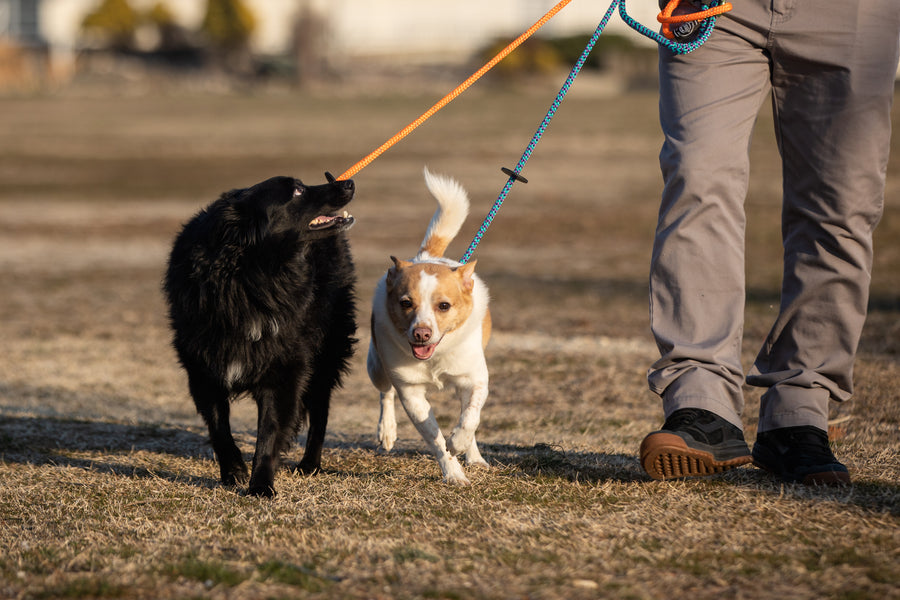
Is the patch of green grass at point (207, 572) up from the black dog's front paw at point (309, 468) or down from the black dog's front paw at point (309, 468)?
up

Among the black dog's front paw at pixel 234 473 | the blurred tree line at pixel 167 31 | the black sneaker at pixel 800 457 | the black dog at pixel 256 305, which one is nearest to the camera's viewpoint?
the black sneaker at pixel 800 457

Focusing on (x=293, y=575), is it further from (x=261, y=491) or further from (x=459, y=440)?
(x=459, y=440)

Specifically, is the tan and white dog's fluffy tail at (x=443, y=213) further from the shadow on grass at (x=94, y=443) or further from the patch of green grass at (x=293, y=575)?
the patch of green grass at (x=293, y=575)

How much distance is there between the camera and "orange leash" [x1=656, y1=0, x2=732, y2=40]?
3266 millimetres

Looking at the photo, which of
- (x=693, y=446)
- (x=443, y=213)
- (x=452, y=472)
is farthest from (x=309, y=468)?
(x=693, y=446)

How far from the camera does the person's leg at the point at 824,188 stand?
10.7 ft

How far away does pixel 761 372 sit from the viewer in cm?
358

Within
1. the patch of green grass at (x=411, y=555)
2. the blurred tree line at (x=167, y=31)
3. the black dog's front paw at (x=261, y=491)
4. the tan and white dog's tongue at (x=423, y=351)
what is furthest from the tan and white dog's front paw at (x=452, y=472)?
the blurred tree line at (x=167, y=31)

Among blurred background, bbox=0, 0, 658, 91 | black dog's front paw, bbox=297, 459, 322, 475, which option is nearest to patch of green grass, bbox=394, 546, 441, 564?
black dog's front paw, bbox=297, 459, 322, 475

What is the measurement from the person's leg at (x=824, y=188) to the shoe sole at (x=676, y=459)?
27cm

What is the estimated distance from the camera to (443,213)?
431 cm

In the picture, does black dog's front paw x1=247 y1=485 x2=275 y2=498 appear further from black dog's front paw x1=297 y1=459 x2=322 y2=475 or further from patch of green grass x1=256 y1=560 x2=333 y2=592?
patch of green grass x1=256 y1=560 x2=333 y2=592

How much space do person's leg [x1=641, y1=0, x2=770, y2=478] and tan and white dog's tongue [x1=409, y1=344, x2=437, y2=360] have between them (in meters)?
0.74

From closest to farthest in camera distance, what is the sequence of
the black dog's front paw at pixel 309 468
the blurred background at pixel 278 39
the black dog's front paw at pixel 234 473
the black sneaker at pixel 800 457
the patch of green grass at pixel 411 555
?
1. the patch of green grass at pixel 411 555
2. the black sneaker at pixel 800 457
3. the black dog's front paw at pixel 234 473
4. the black dog's front paw at pixel 309 468
5. the blurred background at pixel 278 39
